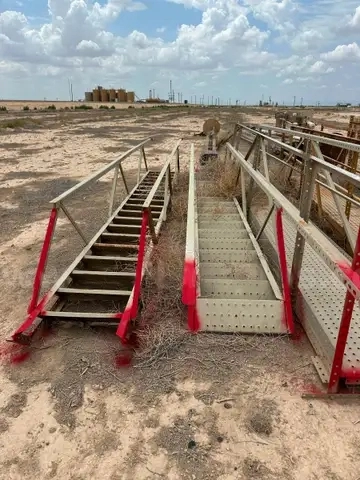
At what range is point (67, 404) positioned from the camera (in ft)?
9.16

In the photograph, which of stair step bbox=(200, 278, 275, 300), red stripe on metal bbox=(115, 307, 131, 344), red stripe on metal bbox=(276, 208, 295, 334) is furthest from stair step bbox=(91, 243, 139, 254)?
red stripe on metal bbox=(276, 208, 295, 334)

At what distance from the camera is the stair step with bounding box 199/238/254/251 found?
5223mm

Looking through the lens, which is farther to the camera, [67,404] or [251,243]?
[251,243]

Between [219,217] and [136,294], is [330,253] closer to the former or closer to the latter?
[136,294]

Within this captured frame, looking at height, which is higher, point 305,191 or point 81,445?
point 305,191

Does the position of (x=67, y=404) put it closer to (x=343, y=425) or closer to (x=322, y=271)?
(x=343, y=425)

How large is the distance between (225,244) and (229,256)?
38 cm

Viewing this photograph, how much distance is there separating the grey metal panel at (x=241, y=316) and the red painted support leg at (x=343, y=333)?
731 millimetres

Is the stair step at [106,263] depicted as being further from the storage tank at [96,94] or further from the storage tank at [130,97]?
the storage tank at [130,97]

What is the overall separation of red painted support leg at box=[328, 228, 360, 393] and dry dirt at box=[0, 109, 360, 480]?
0.15m

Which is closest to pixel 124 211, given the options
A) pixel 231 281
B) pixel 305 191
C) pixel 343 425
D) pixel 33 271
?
pixel 33 271

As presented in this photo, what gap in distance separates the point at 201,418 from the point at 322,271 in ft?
7.52

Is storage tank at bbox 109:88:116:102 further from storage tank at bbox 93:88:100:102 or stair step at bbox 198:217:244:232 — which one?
stair step at bbox 198:217:244:232

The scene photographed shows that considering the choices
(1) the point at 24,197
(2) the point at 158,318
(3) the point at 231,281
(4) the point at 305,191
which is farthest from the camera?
(1) the point at 24,197
